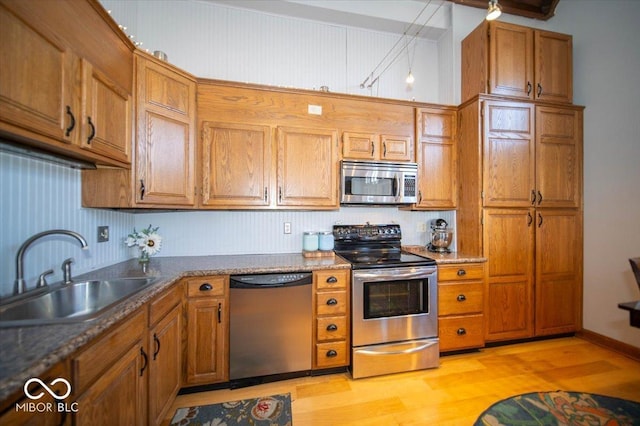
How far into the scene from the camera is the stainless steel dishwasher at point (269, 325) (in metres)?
1.92

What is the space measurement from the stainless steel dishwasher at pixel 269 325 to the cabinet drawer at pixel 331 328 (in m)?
0.09

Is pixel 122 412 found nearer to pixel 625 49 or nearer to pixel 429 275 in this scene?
pixel 429 275

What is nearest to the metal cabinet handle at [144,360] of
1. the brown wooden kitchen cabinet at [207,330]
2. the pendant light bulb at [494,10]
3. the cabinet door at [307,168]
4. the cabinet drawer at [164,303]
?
the cabinet drawer at [164,303]

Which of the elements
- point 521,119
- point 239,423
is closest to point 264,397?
point 239,423

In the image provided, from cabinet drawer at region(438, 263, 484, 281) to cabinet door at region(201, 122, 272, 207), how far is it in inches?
69.1

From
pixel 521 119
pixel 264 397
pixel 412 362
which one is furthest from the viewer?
pixel 521 119

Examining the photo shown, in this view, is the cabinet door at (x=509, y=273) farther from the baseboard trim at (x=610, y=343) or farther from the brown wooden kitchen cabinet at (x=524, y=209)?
the baseboard trim at (x=610, y=343)

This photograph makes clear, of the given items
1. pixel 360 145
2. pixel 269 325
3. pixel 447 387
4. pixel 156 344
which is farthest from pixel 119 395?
pixel 360 145

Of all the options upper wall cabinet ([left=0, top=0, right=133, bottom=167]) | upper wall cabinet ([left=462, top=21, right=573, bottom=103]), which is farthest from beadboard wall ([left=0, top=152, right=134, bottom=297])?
upper wall cabinet ([left=462, top=21, right=573, bottom=103])

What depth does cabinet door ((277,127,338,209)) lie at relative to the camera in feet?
7.66

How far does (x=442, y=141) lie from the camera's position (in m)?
2.69

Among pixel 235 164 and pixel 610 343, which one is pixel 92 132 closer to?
pixel 235 164

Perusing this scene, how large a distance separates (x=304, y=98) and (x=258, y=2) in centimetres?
121

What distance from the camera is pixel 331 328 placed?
2074 mm
